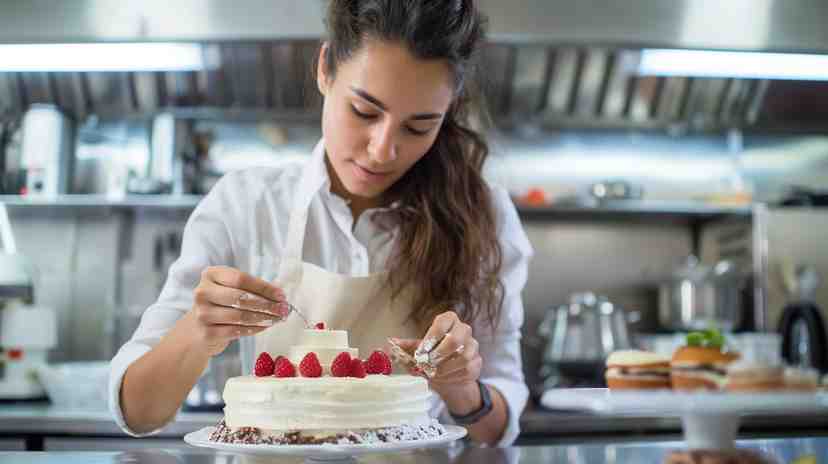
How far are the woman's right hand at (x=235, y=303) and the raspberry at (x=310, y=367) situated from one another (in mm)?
80

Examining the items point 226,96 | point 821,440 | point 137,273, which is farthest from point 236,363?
point 821,440

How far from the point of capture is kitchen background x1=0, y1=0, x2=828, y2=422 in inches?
150

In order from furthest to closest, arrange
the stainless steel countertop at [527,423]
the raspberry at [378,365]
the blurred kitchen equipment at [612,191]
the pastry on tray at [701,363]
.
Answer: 1. the blurred kitchen equipment at [612,191]
2. the stainless steel countertop at [527,423]
3. the raspberry at [378,365]
4. the pastry on tray at [701,363]

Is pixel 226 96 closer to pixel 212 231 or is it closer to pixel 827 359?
pixel 212 231

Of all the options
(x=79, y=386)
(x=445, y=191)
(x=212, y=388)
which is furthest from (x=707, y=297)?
(x=79, y=386)

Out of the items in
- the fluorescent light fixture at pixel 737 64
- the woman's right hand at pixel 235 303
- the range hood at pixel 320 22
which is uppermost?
the range hood at pixel 320 22

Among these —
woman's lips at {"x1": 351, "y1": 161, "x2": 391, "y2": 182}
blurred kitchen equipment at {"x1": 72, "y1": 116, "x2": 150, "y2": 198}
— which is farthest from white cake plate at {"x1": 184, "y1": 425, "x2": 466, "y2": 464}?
blurred kitchen equipment at {"x1": 72, "y1": 116, "x2": 150, "y2": 198}

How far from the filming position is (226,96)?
423 centimetres

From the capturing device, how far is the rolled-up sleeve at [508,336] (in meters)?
1.97

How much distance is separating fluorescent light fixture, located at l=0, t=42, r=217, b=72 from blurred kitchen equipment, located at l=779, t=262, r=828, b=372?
280cm

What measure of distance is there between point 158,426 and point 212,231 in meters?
0.43

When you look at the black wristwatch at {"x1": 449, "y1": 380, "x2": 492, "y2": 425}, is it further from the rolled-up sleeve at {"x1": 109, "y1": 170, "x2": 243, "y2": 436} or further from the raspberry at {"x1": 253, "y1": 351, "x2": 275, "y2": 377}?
the rolled-up sleeve at {"x1": 109, "y1": 170, "x2": 243, "y2": 436}

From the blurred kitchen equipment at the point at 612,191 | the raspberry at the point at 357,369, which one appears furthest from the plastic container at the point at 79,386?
the blurred kitchen equipment at the point at 612,191

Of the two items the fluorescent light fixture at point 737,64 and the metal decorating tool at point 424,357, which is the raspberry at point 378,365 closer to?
the metal decorating tool at point 424,357
